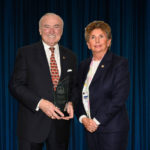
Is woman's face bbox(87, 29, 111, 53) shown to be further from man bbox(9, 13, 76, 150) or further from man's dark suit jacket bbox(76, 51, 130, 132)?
man bbox(9, 13, 76, 150)

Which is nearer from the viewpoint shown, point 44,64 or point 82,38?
point 44,64

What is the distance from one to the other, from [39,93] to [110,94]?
1.76 feet

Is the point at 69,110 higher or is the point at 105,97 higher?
the point at 105,97

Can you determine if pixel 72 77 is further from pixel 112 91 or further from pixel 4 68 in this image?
pixel 4 68

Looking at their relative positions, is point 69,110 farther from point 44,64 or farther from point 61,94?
point 44,64

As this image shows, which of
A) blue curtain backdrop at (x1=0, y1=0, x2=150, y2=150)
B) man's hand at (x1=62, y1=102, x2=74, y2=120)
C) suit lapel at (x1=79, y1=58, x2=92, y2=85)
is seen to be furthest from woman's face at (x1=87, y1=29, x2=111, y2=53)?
blue curtain backdrop at (x1=0, y1=0, x2=150, y2=150)

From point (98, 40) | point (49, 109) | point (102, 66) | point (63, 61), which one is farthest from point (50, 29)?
point (49, 109)

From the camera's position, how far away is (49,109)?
1.58m

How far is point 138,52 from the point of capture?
309cm

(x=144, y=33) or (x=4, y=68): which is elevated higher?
(x=144, y=33)

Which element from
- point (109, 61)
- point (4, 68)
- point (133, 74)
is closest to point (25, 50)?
point (109, 61)

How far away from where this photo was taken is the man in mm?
1604

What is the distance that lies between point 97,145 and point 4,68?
1.75m

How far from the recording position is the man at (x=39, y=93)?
5.26 feet
